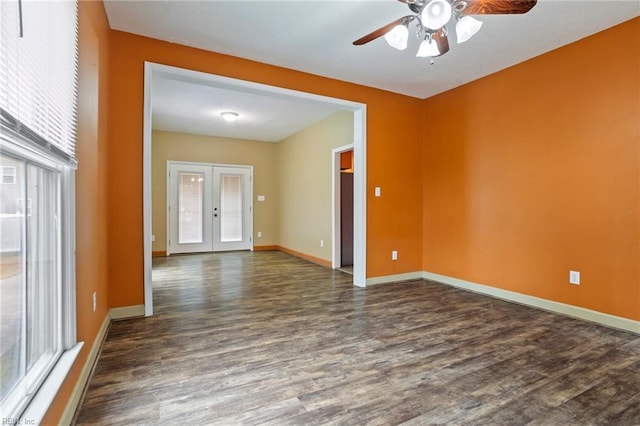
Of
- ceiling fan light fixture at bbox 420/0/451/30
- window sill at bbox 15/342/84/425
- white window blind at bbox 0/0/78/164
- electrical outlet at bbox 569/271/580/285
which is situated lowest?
window sill at bbox 15/342/84/425

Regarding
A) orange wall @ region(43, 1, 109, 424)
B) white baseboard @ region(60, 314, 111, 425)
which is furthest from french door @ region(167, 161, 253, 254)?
white baseboard @ region(60, 314, 111, 425)

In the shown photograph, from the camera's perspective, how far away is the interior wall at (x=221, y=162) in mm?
6559

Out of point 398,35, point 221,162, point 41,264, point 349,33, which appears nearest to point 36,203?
point 41,264

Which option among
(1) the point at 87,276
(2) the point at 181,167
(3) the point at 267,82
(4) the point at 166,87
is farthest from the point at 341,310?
(2) the point at 181,167

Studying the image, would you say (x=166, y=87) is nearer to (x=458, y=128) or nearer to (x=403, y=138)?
(x=403, y=138)

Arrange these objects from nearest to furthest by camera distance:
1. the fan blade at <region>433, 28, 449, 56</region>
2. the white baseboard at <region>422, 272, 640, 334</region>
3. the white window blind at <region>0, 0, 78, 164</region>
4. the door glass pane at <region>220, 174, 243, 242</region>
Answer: the white window blind at <region>0, 0, 78, 164</region> < the fan blade at <region>433, 28, 449, 56</region> < the white baseboard at <region>422, 272, 640, 334</region> < the door glass pane at <region>220, 174, 243, 242</region>

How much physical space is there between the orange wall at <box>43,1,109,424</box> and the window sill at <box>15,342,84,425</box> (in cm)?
6

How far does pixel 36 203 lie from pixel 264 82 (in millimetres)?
2530

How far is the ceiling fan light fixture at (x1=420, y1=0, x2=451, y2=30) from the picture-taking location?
1.95m

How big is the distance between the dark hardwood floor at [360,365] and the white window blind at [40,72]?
136 cm

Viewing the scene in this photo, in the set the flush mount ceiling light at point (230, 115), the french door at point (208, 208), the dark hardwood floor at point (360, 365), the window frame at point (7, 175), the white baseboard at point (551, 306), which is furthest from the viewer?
the french door at point (208, 208)

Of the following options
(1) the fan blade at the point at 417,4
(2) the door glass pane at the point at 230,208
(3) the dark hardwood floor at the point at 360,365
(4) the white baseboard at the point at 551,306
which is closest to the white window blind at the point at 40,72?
(3) the dark hardwood floor at the point at 360,365

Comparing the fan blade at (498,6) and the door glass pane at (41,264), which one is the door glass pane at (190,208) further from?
the fan blade at (498,6)

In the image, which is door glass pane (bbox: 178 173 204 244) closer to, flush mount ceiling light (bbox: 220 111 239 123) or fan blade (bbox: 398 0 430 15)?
flush mount ceiling light (bbox: 220 111 239 123)
